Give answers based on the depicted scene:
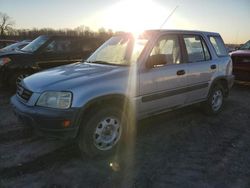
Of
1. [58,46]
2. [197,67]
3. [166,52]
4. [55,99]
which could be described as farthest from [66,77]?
[58,46]

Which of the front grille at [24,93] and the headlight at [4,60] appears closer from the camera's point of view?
the front grille at [24,93]

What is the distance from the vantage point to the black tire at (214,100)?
591cm

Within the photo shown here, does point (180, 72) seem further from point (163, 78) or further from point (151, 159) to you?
point (151, 159)

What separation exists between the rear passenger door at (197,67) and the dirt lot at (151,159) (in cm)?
65

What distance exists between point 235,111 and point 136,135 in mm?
2944

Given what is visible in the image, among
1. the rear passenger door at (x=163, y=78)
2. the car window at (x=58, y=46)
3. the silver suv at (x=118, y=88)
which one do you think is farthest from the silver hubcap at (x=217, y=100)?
the car window at (x=58, y=46)

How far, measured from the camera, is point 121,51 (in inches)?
187

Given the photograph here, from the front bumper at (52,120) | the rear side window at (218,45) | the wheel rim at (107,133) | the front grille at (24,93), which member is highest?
the rear side window at (218,45)

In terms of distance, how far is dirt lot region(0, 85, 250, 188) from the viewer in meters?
3.36

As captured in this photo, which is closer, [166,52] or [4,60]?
[166,52]

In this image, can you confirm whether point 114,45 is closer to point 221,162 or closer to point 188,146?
point 188,146

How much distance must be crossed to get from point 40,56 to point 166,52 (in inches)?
177

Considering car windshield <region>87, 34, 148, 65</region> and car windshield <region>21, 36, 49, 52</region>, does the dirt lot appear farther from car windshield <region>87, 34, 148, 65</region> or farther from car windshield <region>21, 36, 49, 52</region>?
car windshield <region>21, 36, 49, 52</region>

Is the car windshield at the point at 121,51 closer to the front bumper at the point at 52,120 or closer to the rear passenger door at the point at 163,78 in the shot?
the rear passenger door at the point at 163,78
